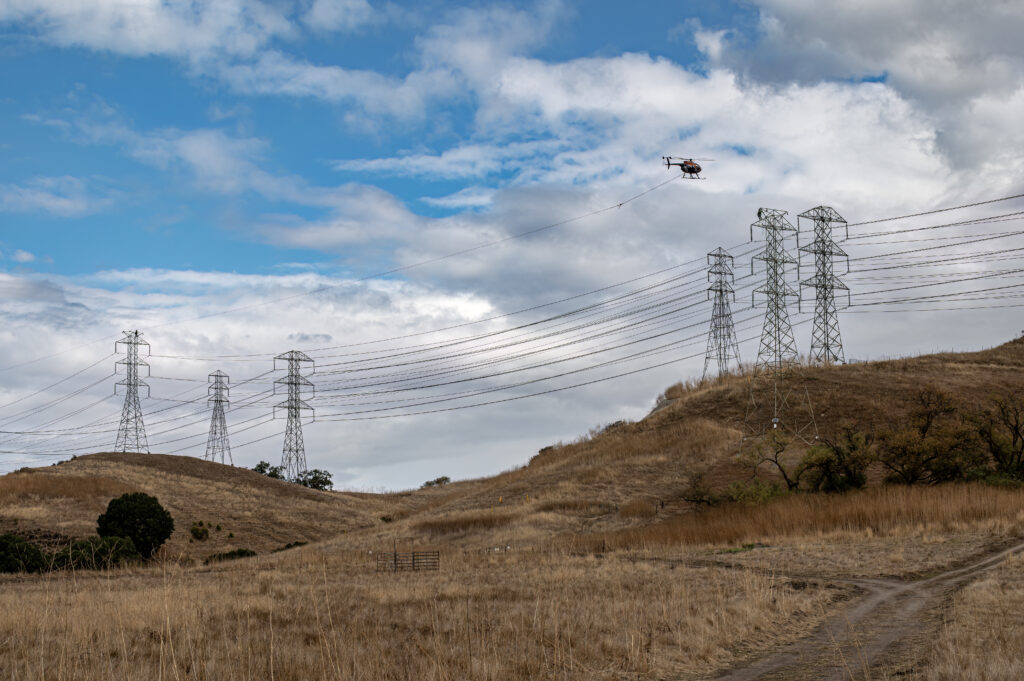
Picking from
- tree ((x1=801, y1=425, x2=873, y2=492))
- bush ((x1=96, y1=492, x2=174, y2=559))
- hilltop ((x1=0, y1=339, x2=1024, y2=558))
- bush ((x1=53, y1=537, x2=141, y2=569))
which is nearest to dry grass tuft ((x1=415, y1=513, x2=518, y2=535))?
hilltop ((x1=0, y1=339, x2=1024, y2=558))

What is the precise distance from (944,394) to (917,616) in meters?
34.5

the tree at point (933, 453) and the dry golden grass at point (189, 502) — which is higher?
the tree at point (933, 453)

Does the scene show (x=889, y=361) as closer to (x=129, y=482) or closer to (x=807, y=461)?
(x=807, y=461)

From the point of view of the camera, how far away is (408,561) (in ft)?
129

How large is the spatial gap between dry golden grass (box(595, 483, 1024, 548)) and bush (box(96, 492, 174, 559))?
101ft

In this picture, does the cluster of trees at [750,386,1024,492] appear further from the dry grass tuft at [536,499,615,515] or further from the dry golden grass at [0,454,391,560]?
the dry golden grass at [0,454,391,560]

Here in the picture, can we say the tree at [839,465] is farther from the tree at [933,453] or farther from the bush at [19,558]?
the bush at [19,558]

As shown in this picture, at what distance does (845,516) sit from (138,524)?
142 ft

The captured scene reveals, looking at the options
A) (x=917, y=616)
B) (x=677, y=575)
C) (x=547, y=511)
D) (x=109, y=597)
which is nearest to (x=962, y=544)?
(x=677, y=575)

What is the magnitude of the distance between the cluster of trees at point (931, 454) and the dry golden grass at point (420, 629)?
70.8 ft

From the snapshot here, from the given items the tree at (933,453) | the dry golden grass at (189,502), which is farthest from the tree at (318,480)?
the tree at (933,453)

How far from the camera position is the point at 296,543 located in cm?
6581

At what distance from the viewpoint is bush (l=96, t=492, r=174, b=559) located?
5147cm

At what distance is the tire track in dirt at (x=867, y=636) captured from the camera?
11.7 m
